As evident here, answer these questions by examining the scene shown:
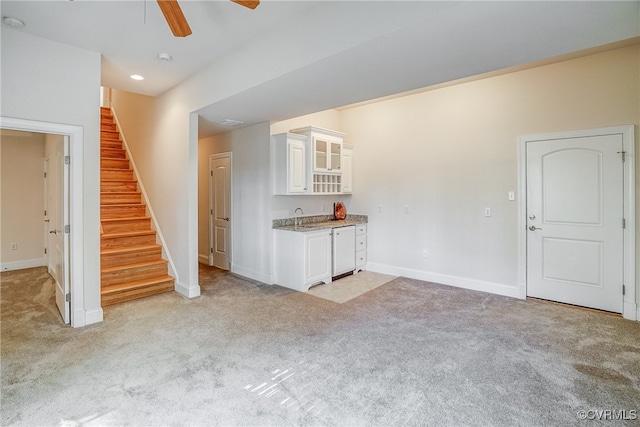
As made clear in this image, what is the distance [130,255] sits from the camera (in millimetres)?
4469

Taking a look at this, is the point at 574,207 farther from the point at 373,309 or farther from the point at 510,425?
the point at 510,425

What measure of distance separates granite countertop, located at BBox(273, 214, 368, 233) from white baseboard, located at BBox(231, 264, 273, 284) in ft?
A: 2.61

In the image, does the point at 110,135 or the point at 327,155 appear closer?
the point at 327,155

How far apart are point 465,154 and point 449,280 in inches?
73.0

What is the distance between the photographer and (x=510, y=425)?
1850mm

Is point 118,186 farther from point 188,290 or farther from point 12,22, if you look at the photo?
point 12,22

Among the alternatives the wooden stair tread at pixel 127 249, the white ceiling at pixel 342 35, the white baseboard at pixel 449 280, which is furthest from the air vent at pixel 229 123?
the white baseboard at pixel 449 280

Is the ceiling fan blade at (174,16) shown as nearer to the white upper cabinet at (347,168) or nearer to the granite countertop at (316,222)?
the granite countertop at (316,222)

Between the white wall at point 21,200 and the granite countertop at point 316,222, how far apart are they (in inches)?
175

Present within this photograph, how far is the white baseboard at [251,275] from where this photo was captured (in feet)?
15.9

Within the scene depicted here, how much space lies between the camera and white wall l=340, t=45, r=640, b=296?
11.8ft

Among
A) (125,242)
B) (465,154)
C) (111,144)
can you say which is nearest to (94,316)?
(125,242)

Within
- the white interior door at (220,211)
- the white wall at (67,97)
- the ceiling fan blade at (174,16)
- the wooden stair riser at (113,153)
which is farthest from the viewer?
the wooden stair riser at (113,153)

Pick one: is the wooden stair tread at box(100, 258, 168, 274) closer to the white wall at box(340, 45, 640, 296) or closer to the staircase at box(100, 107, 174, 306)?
the staircase at box(100, 107, 174, 306)
